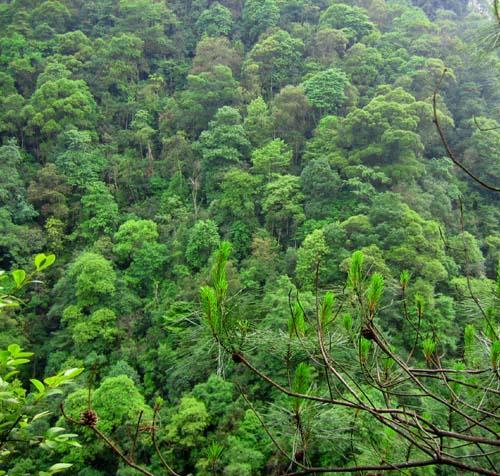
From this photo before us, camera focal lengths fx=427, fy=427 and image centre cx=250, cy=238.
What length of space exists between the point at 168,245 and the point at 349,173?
4411 millimetres

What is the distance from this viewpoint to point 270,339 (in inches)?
41.6

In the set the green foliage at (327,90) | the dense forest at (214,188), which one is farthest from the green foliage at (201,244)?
the green foliage at (327,90)

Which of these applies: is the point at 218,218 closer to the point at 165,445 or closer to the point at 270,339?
the point at 165,445

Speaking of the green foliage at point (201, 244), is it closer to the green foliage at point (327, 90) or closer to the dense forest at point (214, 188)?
the dense forest at point (214, 188)

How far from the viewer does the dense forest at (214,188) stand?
234 inches

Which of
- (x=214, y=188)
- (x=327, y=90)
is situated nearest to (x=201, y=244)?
(x=214, y=188)

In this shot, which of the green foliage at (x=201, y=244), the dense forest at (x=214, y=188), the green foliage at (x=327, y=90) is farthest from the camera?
the green foliage at (x=327, y=90)

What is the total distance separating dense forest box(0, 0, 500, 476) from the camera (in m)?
5.95

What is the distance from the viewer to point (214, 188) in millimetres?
10945

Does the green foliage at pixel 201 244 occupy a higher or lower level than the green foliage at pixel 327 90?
lower

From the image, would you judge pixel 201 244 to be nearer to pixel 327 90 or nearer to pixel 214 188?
pixel 214 188

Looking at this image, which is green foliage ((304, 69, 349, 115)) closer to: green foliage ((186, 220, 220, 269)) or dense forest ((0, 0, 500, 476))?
dense forest ((0, 0, 500, 476))

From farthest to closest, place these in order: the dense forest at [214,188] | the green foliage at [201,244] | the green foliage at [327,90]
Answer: the green foliage at [327,90] → the green foliage at [201,244] → the dense forest at [214,188]

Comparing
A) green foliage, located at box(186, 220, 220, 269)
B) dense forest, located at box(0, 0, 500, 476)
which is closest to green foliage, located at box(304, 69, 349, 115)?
dense forest, located at box(0, 0, 500, 476)
